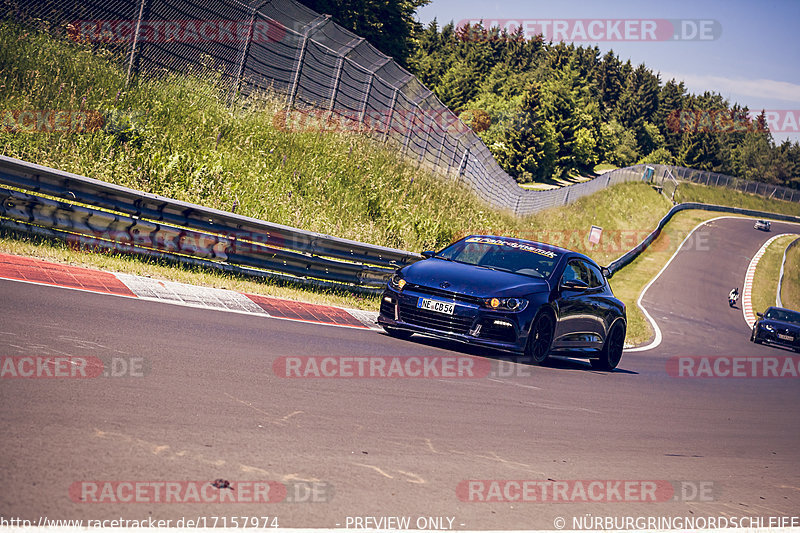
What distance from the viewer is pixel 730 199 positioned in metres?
106

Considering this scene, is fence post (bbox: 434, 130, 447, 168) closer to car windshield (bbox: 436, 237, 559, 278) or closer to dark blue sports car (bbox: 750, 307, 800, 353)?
dark blue sports car (bbox: 750, 307, 800, 353)

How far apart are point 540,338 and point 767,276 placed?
53.9 metres

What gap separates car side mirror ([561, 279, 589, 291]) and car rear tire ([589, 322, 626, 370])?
4.48ft

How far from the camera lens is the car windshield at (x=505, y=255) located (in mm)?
12008

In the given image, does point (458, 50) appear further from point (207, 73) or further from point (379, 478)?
point (379, 478)

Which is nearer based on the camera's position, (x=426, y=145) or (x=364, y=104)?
(x=364, y=104)

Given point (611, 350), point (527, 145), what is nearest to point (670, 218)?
point (527, 145)

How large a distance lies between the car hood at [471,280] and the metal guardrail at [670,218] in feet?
51.6

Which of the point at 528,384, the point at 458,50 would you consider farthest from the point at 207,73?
the point at 458,50

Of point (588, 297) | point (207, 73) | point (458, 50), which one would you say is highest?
point (458, 50)

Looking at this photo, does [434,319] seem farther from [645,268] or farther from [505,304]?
[645,268]

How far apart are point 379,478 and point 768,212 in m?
111

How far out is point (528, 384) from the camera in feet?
32.4

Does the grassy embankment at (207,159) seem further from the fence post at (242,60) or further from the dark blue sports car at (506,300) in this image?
the dark blue sports car at (506,300)
